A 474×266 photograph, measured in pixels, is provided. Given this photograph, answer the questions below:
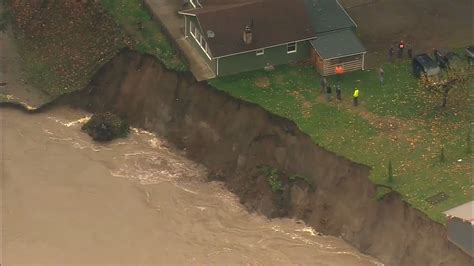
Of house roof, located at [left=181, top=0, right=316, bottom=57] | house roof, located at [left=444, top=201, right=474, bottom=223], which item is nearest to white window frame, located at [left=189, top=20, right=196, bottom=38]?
house roof, located at [left=181, top=0, right=316, bottom=57]

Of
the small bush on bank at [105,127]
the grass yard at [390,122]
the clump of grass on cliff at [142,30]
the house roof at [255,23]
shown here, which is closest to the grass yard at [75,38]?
the clump of grass on cliff at [142,30]

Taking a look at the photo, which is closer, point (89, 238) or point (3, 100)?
point (89, 238)

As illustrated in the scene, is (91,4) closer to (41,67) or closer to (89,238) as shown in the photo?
(41,67)

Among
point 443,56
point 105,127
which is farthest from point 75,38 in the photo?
point 443,56

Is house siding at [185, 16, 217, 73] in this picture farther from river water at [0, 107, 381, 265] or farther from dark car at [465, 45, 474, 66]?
dark car at [465, 45, 474, 66]

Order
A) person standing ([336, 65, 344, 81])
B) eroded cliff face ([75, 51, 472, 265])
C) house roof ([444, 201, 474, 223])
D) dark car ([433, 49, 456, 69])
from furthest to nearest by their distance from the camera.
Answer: dark car ([433, 49, 456, 69]) < person standing ([336, 65, 344, 81]) < eroded cliff face ([75, 51, 472, 265]) < house roof ([444, 201, 474, 223])

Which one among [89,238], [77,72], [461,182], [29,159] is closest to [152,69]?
[77,72]

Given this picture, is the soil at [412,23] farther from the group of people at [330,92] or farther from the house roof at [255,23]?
the house roof at [255,23]
